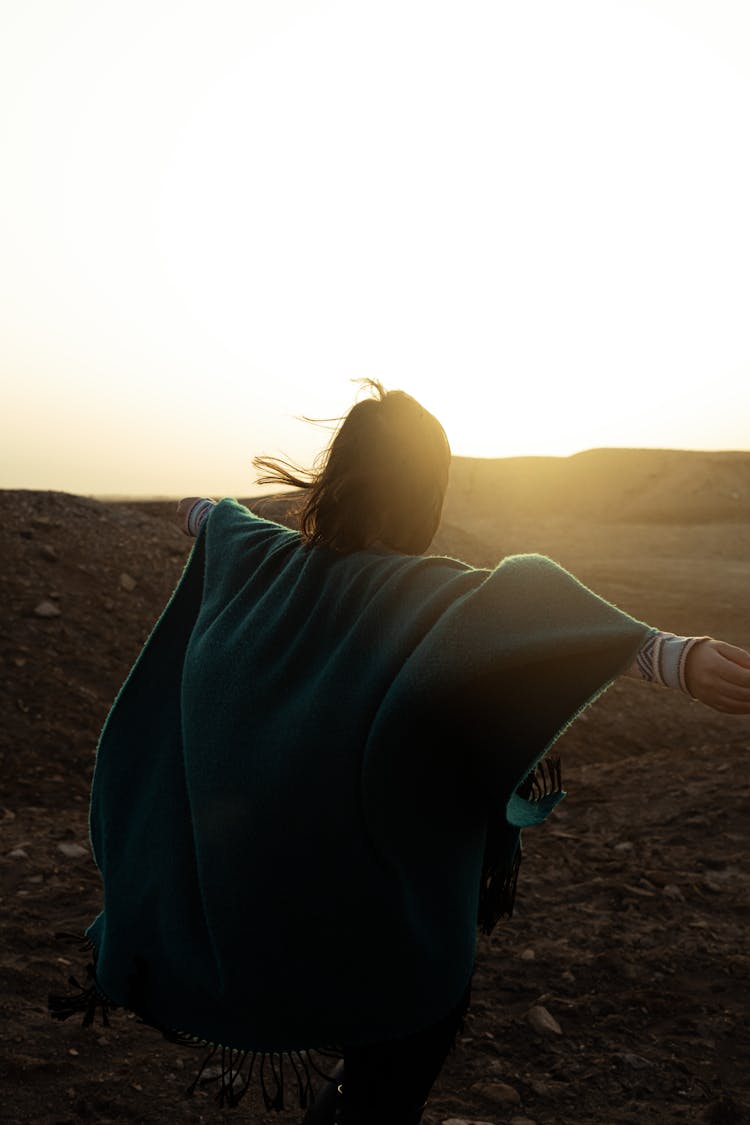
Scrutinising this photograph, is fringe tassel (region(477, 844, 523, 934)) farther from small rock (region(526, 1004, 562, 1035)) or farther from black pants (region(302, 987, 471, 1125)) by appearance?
small rock (region(526, 1004, 562, 1035))

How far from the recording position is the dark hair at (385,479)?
181 centimetres

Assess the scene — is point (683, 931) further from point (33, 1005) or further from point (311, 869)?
point (311, 869)

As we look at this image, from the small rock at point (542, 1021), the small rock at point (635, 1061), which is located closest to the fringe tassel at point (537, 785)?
the small rock at point (635, 1061)

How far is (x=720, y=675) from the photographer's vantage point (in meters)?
1.39

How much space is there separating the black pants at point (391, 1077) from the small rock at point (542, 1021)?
5.96 ft

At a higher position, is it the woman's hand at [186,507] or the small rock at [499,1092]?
the woman's hand at [186,507]

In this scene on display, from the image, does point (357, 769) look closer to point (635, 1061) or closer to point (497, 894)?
point (497, 894)

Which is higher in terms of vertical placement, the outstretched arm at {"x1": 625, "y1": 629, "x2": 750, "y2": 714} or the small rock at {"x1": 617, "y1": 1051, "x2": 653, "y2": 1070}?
the outstretched arm at {"x1": 625, "y1": 629, "x2": 750, "y2": 714}

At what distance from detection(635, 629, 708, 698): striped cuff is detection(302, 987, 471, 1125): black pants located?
2.57ft

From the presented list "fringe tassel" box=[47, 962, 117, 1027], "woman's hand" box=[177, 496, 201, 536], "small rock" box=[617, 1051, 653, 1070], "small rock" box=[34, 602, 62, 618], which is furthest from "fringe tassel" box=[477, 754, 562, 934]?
"small rock" box=[34, 602, 62, 618]

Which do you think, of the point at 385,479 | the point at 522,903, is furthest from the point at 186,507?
the point at 522,903

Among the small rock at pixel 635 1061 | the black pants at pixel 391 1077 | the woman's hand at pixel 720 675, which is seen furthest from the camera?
the small rock at pixel 635 1061

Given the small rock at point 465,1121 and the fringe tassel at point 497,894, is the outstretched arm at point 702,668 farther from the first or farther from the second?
the small rock at point 465,1121

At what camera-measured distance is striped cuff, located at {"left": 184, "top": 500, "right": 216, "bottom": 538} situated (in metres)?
2.40
